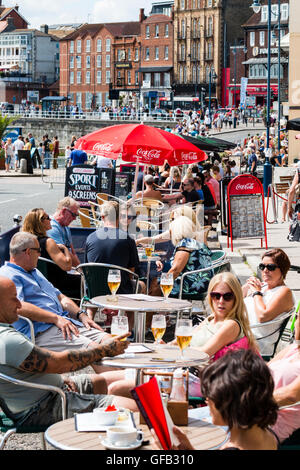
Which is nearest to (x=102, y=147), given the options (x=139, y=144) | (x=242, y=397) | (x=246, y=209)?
(x=139, y=144)

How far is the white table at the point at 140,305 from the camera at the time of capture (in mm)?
5809

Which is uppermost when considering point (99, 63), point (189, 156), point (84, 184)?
point (99, 63)

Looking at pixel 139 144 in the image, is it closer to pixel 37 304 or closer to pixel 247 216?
pixel 247 216

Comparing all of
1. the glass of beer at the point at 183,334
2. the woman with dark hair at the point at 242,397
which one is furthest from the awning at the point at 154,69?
the woman with dark hair at the point at 242,397

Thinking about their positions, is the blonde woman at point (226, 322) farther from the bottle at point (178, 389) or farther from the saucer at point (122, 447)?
the saucer at point (122, 447)

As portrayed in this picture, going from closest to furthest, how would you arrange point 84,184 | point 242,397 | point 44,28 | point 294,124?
point 242,397 → point 84,184 → point 294,124 → point 44,28

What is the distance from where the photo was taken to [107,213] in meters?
7.24

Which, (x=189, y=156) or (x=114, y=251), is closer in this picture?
(x=114, y=251)

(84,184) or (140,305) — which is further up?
(84,184)

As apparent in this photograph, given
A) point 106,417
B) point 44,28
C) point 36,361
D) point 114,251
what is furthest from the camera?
point 44,28

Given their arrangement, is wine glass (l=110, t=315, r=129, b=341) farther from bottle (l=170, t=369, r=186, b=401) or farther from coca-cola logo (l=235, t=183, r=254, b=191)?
coca-cola logo (l=235, t=183, r=254, b=191)

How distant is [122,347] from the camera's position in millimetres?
4246

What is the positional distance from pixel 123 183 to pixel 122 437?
49.7ft

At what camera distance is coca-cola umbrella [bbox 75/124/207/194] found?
40.4 ft
